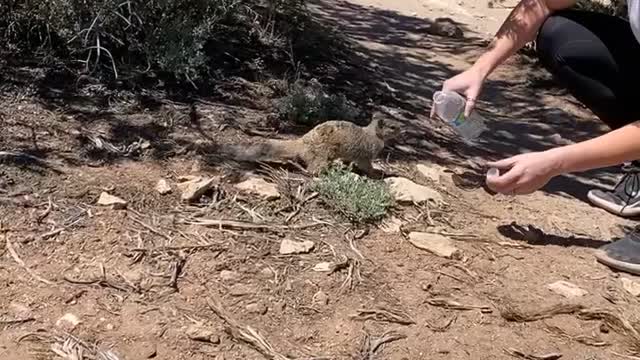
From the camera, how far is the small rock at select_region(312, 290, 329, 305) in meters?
2.68

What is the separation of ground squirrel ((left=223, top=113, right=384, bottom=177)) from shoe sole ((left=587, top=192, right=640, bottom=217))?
94 cm

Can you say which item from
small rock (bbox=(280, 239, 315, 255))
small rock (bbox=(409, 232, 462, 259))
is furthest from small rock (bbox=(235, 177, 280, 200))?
small rock (bbox=(409, 232, 462, 259))

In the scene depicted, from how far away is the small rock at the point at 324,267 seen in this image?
2814mm

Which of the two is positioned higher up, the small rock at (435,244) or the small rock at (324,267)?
the small rock at (435,244)

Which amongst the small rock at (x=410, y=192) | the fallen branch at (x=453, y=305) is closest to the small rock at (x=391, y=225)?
the small rock at (x=410, y=192)

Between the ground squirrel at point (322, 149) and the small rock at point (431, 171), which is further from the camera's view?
the small rock at point (431, 171)

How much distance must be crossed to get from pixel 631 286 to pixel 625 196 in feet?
2.07

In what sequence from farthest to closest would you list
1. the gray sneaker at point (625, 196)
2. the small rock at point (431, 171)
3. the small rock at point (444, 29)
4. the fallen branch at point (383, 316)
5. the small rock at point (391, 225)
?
the small rock at point (444, 29) < the small rock at point (431, 171) < the gray sneaker at point (625, 196) < the small rock at point (391, 225) < the fallen branch at point (383, 316)

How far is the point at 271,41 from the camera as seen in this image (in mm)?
4688

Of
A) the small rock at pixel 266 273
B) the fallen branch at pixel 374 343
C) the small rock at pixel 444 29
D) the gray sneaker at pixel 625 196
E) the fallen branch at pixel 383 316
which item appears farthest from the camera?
the small rock at pixel 444 29

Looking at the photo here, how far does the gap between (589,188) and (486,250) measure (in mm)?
1095

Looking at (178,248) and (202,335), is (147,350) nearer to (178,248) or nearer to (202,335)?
(202,335)

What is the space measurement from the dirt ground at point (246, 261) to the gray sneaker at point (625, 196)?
53 mm

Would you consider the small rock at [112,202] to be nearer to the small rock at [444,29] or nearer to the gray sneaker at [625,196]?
the gray sneaker at [625,196]
